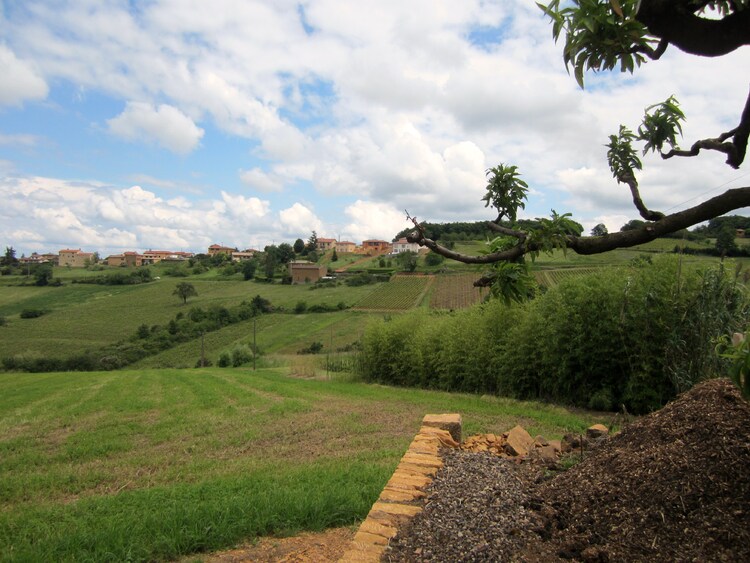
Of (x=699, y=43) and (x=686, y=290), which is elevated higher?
(x=699, y=43)

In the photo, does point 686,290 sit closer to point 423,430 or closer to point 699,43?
point 423,430

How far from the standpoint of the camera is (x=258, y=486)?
554cm

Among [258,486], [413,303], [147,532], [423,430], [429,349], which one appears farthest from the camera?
[413,303]

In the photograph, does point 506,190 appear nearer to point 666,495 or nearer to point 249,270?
point 666,495

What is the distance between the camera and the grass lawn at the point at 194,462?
4160 mm

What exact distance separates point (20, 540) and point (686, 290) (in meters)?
13.2

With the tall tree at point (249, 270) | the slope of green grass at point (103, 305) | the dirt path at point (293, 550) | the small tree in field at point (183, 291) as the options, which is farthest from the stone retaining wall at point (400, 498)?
the tall tree at point (249, 270)

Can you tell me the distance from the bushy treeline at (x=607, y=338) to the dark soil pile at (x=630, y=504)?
18.3ft

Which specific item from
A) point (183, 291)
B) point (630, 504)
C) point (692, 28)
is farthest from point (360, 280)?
point (692, 28)

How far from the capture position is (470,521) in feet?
9.17

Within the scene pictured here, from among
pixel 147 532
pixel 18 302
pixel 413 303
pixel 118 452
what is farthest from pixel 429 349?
pixel 18 302

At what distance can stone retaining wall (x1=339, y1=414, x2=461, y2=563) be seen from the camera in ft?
8.74

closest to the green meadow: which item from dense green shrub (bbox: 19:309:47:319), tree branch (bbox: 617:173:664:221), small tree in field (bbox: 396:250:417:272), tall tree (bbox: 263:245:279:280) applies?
tree branch (bbox: 617:173:664:221)

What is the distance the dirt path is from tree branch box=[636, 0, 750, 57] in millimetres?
3641
